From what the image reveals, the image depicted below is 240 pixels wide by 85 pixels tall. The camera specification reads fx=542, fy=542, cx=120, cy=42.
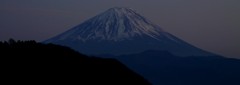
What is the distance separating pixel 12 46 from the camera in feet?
103

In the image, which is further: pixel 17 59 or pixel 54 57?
pixel 54 57

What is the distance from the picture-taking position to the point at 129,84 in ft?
104

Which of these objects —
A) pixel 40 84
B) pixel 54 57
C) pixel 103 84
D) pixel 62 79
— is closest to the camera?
pixel 40 84

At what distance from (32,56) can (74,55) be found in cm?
378

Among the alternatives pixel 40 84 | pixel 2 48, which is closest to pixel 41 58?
pixel 2 48

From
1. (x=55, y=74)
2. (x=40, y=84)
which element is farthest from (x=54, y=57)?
(x=40, y=84)

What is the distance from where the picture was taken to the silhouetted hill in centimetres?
2606

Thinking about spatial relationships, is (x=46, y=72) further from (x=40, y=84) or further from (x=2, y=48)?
(x=2, y=48)

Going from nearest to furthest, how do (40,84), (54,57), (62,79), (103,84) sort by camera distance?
(40,84) < (62,79) < (103,84) < (54,57)

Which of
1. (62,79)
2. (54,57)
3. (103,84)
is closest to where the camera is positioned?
(62,79)

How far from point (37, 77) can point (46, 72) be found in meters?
1.35

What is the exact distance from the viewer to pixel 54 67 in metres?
28.8

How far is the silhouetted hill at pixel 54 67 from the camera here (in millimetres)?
26064

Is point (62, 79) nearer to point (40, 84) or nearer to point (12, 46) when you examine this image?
point (40, 84)
